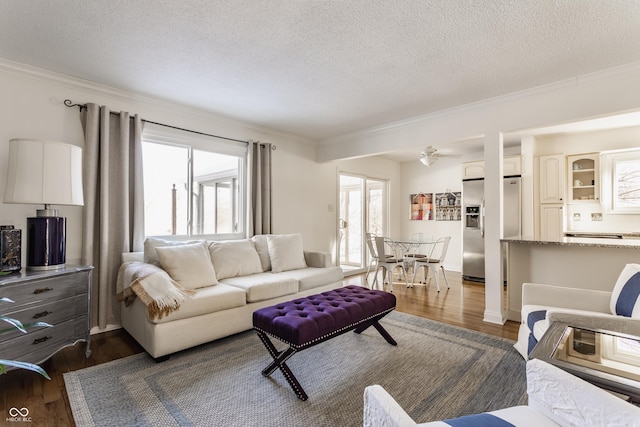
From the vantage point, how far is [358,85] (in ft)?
10.2

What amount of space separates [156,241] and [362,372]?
2434 millimetres

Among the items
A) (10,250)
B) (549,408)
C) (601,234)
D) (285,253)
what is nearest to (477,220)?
(601,234)

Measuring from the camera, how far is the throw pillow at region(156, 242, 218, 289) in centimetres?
289

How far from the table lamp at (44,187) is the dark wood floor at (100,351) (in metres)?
0.78

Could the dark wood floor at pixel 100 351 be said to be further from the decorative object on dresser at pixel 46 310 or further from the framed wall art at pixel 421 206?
the framed wall art at pixel 421 206

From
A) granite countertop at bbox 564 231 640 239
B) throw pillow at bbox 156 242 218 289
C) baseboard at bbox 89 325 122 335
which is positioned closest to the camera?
throw pillow at bbox 156 242 218 289

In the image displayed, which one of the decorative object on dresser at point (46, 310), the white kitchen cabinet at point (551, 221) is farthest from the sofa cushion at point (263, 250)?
the white kitchen cabinet at point (551, 221)

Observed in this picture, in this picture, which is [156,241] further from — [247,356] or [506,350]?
[506,350]

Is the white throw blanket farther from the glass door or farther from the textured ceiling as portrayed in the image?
the glass door

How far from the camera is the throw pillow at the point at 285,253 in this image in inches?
152

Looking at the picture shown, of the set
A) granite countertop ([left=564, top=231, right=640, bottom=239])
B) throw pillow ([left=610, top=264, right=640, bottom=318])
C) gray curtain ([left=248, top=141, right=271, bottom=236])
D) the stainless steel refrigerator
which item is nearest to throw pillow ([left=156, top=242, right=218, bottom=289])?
gray curtain ([left=248, top=141, right=271, bottom=236])

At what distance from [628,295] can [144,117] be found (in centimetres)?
451

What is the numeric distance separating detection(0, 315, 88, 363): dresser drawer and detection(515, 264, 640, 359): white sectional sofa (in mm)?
3361

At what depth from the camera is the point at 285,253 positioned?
155 inches
